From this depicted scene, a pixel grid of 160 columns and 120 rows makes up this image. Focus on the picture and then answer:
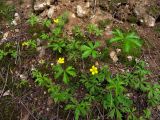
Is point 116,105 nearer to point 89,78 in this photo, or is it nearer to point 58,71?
point 89,78

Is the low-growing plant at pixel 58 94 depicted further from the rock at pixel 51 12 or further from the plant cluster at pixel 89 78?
the rock at pixel 51 12

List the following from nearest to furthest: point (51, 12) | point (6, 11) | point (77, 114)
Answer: point (77, 114), point (51, 12), point (6, 11)

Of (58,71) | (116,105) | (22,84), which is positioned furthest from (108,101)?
(22,84)

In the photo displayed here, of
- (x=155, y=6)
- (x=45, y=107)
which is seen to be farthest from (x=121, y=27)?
(x=45, y=107)

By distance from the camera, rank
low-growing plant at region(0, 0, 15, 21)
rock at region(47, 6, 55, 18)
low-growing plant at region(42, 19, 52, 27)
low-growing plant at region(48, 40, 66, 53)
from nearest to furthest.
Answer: low-growing plant at region(48, 40, 66, 53)
low-growing plant at region(42, 19, 52, 27)
rock at region(47, 6, 55, 18)
low-growing plant at region(0, 0, 15, 21)

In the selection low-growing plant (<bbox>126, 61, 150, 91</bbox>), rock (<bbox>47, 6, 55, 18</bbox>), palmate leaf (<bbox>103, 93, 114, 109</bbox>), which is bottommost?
palmate leaf (<bbox>103, 93, 114, 109</bbox>)

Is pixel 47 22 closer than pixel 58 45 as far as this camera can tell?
No

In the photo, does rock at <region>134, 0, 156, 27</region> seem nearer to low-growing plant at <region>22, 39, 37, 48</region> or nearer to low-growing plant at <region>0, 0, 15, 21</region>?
low-growing plant at <region>22, 39, 37, 48</region>

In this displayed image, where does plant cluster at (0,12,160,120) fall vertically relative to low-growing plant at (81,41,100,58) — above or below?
below

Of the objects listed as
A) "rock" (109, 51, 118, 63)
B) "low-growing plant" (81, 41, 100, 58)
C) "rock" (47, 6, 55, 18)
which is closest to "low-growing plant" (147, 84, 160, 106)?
"rock" (109, 51, 118, 63)

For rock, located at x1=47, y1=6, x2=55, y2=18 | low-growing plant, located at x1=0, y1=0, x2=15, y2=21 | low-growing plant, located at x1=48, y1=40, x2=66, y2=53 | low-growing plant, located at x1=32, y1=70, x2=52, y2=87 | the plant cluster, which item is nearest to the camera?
the plant cluster

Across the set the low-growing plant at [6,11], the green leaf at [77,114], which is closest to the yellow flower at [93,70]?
the green leaf at [77,114]

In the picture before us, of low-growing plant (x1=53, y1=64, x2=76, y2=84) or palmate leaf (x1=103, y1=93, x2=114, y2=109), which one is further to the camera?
low-growing plant (x1=53, y1=64, x2=76, y2=84)

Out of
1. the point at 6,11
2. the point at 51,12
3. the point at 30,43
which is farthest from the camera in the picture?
the point at 6,11
